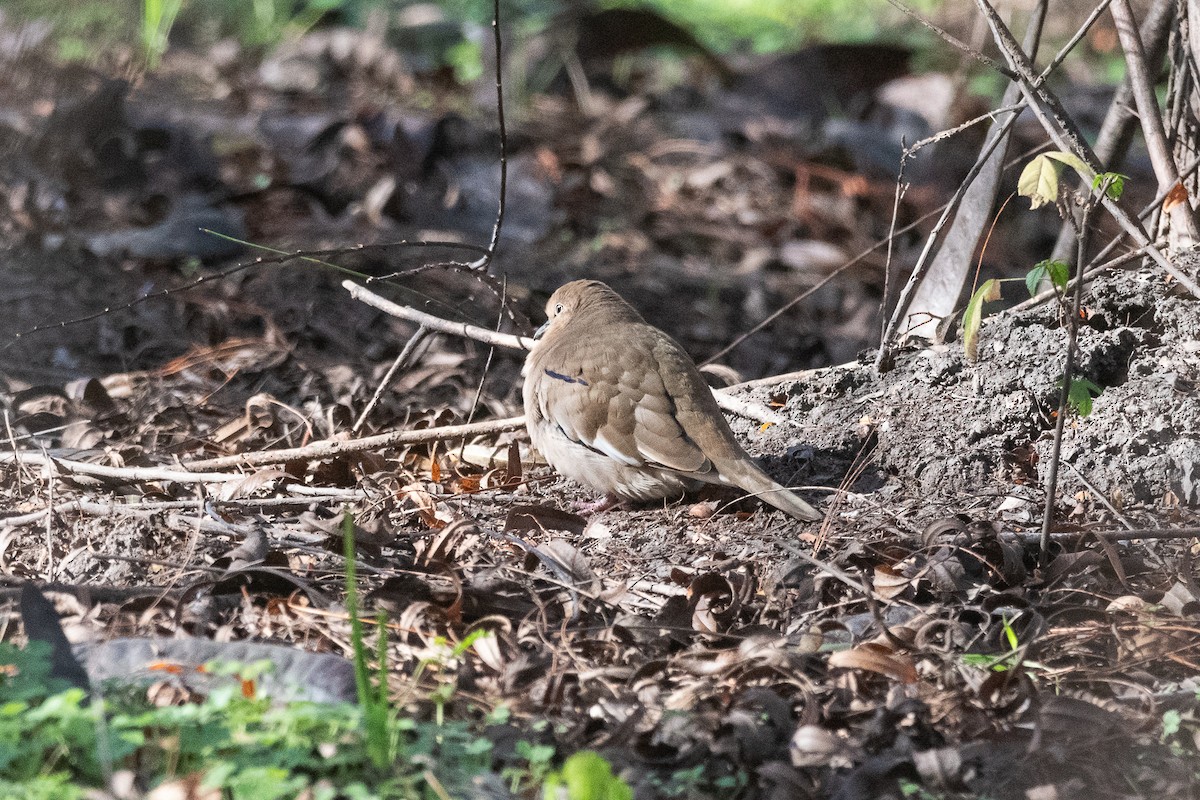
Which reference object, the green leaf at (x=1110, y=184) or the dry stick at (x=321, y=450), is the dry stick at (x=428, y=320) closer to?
the dry stick at (x=321, y=450)

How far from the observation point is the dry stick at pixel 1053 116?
399cm

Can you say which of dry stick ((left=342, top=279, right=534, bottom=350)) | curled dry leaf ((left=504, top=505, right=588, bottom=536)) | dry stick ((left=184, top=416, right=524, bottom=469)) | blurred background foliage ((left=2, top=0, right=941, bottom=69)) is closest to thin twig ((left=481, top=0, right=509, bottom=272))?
dry stick ((left=342, top=279, right=534, bottom=350))

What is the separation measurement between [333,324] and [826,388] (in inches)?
124

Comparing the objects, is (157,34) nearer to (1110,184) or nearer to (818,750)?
(1110,184)

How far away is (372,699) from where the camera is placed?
2.63 m

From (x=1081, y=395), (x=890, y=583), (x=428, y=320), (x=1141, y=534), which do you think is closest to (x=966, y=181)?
(x=1081, y=395)

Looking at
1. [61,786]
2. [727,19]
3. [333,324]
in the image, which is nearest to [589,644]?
[61,786]

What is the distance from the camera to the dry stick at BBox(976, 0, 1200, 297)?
3.99 metres

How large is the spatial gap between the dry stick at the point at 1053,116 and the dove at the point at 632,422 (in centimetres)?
148

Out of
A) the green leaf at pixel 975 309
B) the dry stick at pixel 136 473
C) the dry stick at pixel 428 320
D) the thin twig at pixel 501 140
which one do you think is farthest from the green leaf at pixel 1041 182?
the dry stick at pixel 136 473

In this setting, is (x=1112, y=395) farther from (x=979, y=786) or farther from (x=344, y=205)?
(x=344, y=205)

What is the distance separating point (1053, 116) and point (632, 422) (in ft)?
6.19

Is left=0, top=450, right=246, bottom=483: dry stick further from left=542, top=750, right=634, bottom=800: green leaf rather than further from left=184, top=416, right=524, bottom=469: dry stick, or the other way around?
left=542, top=750, right=634, bottom=800: green leaf

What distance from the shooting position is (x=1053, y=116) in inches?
170
